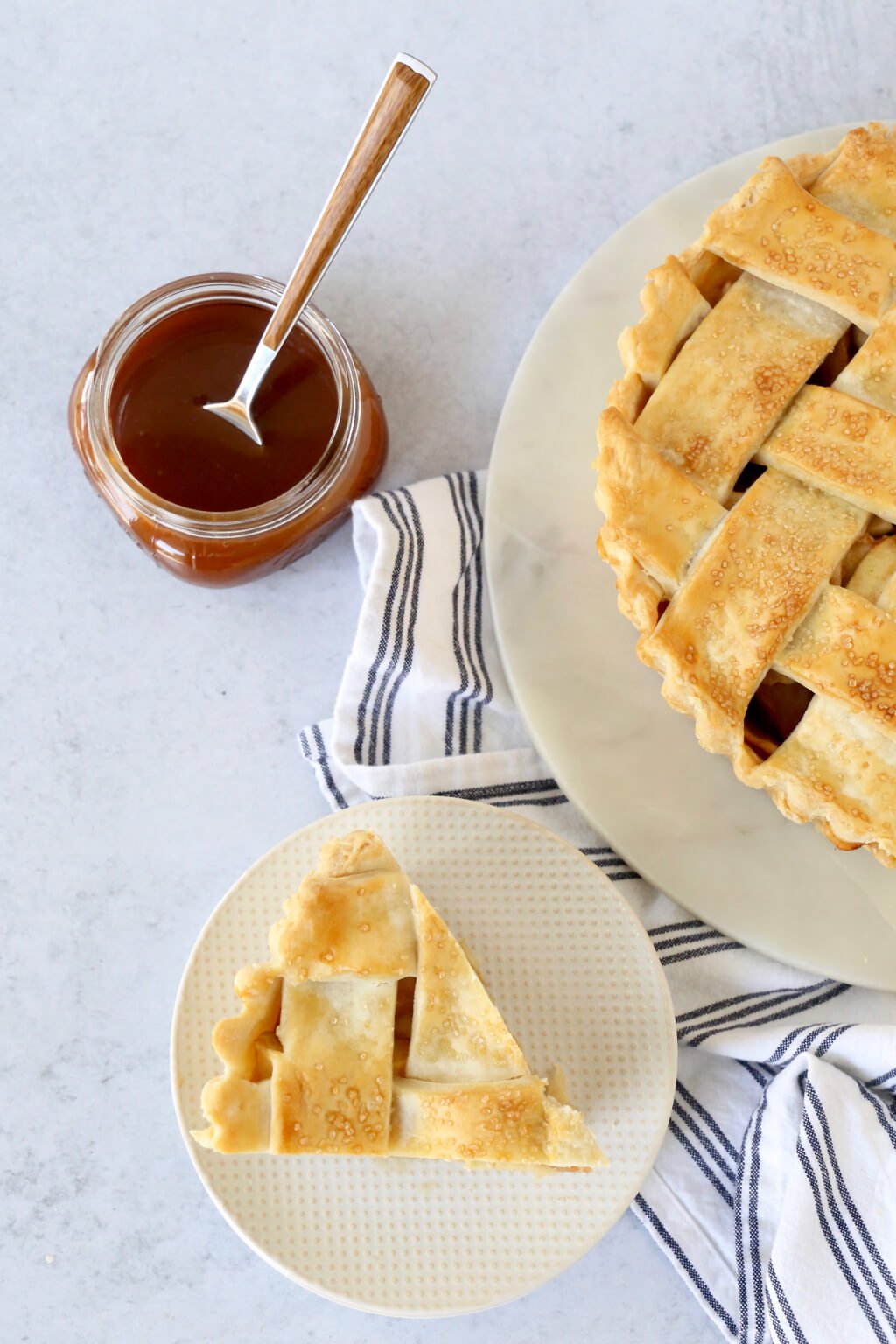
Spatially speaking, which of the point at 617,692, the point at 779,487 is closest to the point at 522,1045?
the point at 617,692

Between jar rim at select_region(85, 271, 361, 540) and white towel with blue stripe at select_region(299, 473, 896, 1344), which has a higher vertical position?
jar rim at select_region(85, 271, 361, 540)

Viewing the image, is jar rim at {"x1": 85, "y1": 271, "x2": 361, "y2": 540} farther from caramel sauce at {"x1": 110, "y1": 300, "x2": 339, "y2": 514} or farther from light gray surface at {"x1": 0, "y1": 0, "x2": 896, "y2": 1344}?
light gray surface at {"x1": 0, "y1": 0, "x2": 896, "y2": 1344}

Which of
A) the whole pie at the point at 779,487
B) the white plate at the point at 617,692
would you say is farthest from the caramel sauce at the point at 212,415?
the whole pie at the point at 779,487

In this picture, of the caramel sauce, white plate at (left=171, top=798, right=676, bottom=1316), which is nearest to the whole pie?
white plate at (left=171, top=798, right=676, bottom=1316)

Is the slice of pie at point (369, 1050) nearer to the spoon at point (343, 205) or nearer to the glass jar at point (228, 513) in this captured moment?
the glass jar at point (228, 513)

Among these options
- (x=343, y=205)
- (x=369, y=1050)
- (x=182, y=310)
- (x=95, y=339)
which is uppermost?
(x=343, y=205)

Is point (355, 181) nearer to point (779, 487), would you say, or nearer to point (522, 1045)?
point (779, 487)
